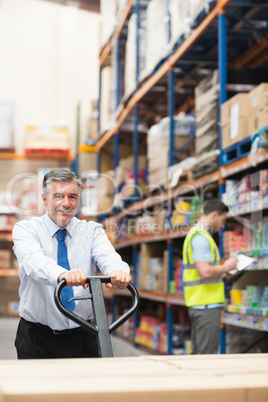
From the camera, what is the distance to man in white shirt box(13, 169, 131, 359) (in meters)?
3.24

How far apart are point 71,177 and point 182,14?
450 cm

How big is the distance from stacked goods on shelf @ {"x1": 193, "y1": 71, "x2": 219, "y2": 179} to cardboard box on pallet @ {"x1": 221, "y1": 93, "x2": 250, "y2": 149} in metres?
0.26

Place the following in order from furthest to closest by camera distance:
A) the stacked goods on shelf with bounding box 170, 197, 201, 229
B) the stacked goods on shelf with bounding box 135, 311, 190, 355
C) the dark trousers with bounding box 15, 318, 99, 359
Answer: the stacked goods on shelf with bounding box 135, 311, 190, 355, the stacked goods on shelf with bounding box 170, 197, 201, 229, the dark trousers with bounding box 15, 318, 99, 359

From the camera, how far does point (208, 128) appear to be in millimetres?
6562

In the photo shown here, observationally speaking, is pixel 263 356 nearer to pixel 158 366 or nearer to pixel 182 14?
pixel 158 366

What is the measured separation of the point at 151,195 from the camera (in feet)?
29.9

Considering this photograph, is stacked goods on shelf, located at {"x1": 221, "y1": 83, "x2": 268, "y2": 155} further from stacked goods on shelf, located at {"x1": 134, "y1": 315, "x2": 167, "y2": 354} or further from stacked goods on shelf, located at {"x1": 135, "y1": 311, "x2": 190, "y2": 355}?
stacked goods on shelf, located at {"x1": 134, "y1": 315, "x2": 167, "y2": 354}

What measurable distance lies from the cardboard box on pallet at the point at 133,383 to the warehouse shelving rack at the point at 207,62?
144 inches

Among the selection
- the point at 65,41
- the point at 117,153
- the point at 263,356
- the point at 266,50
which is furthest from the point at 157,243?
the point at 65,41

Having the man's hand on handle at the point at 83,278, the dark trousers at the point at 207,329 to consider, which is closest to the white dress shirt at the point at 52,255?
the man's hand on handle at the point at 83,278

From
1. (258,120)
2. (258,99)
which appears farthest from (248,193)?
(258,99)

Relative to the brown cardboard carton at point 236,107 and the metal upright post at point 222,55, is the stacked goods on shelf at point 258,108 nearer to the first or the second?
the brown cardboard carton at point 236,107

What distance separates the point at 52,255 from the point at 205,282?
2305 mm

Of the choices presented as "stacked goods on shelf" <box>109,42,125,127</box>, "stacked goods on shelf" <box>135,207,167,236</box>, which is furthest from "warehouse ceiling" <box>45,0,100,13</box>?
"stacked goods on shelf" <box>135,207,167,236</box>
